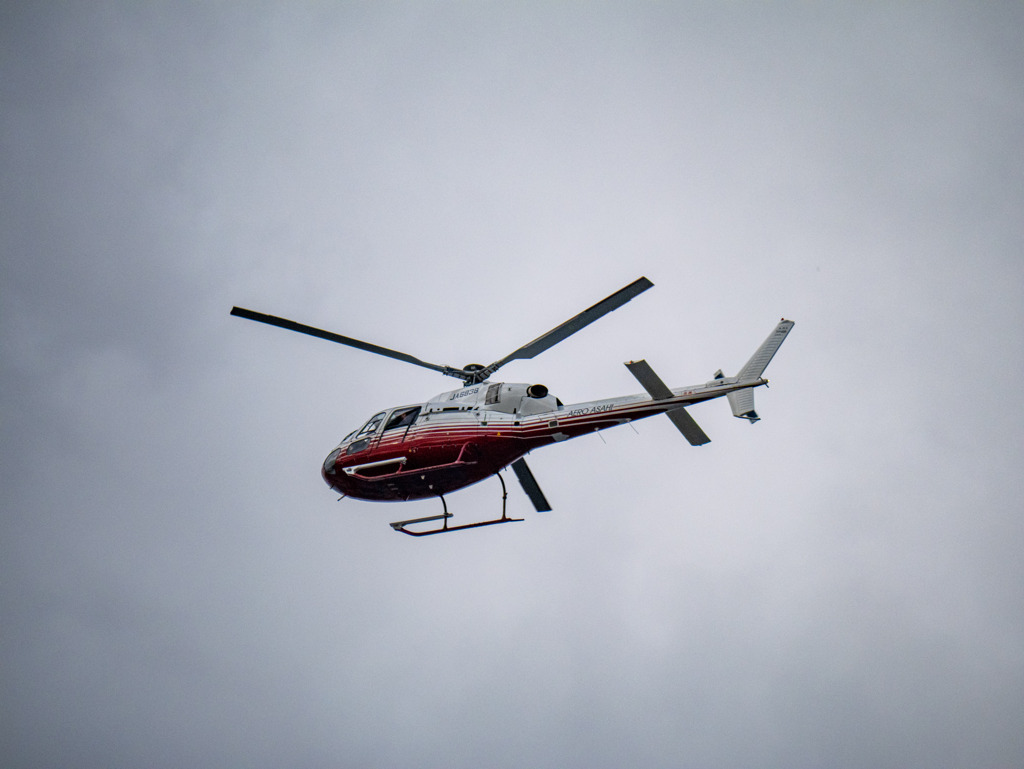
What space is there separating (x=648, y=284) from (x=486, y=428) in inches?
182

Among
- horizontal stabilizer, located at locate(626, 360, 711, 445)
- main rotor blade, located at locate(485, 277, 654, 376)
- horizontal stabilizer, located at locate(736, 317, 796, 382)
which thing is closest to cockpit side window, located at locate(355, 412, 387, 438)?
main rotor blade, located at locate(485, 277, 654, 376)

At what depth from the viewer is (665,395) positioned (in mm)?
15250

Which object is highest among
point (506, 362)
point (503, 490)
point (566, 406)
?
point (506, 362)

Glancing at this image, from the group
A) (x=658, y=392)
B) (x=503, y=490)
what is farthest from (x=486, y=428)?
(x=658, y=392)

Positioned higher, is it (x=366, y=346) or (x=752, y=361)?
(x=366, y=346)

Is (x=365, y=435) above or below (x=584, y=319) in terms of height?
above

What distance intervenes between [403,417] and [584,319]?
197 inches

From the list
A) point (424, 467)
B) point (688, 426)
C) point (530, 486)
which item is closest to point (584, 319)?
point (688, 426)

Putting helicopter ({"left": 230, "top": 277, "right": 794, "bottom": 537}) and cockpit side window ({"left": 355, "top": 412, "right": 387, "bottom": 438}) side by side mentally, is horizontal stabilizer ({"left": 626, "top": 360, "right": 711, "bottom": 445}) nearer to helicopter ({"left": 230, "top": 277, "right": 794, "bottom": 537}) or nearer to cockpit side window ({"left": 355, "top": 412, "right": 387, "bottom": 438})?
helicopter ({"left": 230, "top": 277, "right": 794, "bottom": 537})

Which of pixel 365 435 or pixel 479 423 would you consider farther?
pixel 365 435

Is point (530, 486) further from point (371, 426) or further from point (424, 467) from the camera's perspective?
point (371, 426)

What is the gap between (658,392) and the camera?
49.8 ft

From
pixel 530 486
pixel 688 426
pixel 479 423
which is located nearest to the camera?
pixel 688 426

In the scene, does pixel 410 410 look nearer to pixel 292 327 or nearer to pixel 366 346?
pixel 366 346
